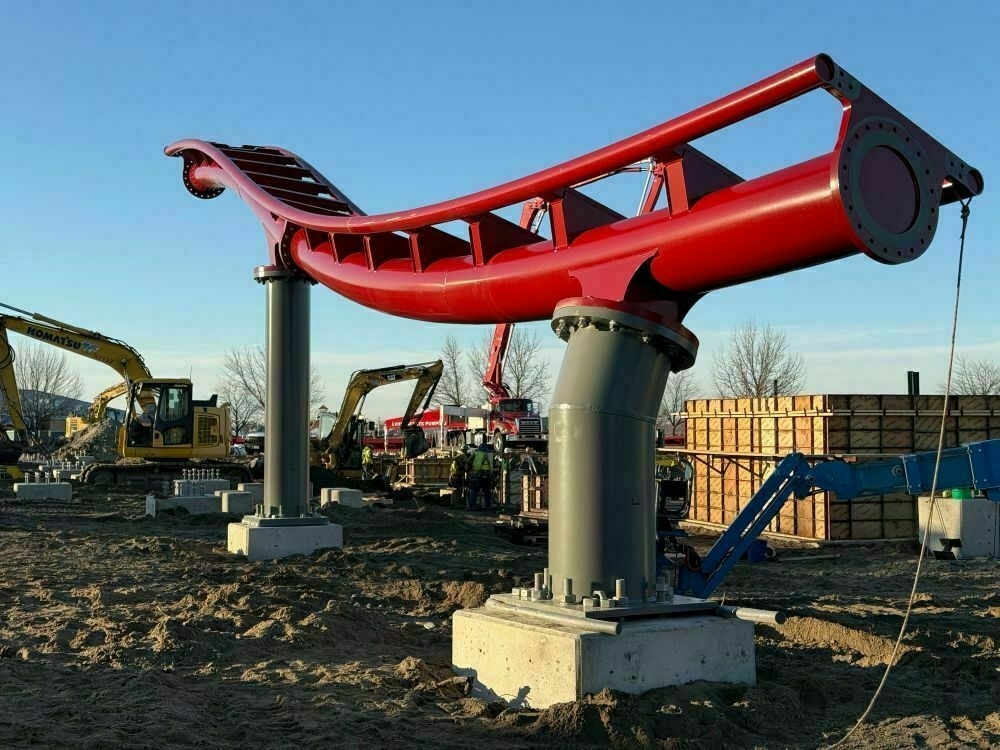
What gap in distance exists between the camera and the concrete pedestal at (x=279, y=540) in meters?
13.6

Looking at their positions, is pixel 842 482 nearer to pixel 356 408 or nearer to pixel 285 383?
pixel 285 383

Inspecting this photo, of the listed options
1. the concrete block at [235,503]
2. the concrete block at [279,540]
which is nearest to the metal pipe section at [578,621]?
the concrete block at [279,540]

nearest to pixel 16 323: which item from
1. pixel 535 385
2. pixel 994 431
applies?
pixel 994 431

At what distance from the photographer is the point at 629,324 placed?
6.65 m

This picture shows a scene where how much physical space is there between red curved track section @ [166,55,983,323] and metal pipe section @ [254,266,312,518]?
4.55m

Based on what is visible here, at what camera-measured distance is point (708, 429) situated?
22.3 meters

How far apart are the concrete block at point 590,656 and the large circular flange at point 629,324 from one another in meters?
1.76

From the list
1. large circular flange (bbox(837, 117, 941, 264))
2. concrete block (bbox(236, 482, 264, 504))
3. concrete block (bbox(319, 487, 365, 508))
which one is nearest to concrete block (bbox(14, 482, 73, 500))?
concrete block (bbox(236, 482, 264, 504))

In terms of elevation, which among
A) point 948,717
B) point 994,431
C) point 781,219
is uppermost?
point 781,219

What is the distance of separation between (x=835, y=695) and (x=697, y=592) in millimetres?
3948

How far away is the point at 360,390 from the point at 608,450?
24955 millimetres

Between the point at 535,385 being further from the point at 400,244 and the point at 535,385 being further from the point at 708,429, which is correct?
the point at 400,244

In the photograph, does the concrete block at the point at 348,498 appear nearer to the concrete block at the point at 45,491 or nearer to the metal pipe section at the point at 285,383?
the concrete block at the point at 45,491

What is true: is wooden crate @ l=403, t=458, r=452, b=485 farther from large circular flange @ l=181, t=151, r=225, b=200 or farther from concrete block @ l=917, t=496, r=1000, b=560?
concrete block @ l=917, t=496, r=1000, b=560
